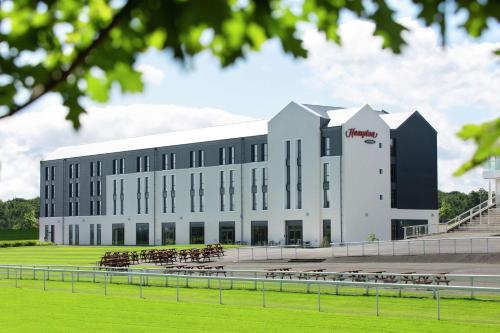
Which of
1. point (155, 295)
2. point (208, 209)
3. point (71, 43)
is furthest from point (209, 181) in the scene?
point (71, 43)

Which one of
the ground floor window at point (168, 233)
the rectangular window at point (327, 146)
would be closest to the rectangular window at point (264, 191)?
the rectangular window at point (327, 146)

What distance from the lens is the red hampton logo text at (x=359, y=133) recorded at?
65894mm

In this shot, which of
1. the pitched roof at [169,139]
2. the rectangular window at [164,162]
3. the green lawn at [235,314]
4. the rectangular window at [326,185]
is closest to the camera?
the green lawn at [235,314]

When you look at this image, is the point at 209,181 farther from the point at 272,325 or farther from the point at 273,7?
the point at 273,7

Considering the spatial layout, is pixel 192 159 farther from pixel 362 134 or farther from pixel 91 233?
pixel 362 134

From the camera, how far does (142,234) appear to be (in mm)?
85562

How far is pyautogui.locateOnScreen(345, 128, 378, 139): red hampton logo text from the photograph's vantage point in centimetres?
6589

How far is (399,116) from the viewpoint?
73062mm

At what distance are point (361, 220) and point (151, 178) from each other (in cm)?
2726

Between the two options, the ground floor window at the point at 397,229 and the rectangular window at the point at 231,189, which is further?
the rectangular window at the point at 231,189

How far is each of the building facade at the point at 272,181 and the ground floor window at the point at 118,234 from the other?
0.12 m

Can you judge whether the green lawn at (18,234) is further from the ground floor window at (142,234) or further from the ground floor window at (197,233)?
the ground floor window at (197,233)

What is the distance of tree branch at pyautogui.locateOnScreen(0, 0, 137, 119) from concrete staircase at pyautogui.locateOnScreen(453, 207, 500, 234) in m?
58.3

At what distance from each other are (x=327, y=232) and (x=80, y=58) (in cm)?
6522
